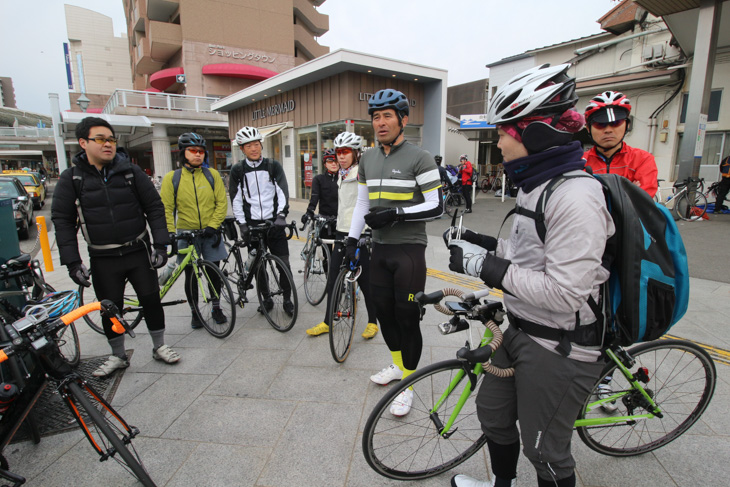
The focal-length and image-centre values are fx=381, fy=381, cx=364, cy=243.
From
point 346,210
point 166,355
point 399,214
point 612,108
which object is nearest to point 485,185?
point 346,210

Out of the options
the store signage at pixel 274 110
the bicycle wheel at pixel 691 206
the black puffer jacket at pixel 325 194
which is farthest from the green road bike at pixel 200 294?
the store signage at pixel 274 110

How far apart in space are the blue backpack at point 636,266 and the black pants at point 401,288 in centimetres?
118

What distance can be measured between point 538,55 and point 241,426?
19.3 metres

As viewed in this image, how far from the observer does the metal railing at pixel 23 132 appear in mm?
40750

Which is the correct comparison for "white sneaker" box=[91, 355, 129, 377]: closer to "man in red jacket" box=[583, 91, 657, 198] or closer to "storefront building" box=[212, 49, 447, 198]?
"man in red jacket" box=[583, 91, 657, 198]

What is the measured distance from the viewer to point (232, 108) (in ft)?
66.9

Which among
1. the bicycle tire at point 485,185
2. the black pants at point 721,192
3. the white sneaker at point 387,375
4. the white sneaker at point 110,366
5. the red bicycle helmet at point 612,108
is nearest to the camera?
the red bicycle helmet at point 612,108

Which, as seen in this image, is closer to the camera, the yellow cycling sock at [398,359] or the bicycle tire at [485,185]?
the yellow cycling sock at [398,359]

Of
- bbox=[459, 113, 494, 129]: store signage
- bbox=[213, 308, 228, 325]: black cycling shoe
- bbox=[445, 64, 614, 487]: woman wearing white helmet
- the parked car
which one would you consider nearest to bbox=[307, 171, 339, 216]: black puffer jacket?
bbox=[213, 308, 228, 325]: black cycling shoe

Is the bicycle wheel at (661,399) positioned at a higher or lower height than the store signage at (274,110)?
lower

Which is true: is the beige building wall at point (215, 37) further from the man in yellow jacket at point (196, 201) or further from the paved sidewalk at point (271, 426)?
the paved sidewalk at point (271, 426)

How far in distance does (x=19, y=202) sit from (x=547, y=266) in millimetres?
14236

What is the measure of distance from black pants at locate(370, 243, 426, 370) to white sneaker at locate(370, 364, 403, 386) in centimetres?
30

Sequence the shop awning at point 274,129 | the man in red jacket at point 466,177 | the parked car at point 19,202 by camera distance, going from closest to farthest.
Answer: the parked car at point 19,202 → the man in red jacket at point 466,177 → the shop awning at point 274,129
